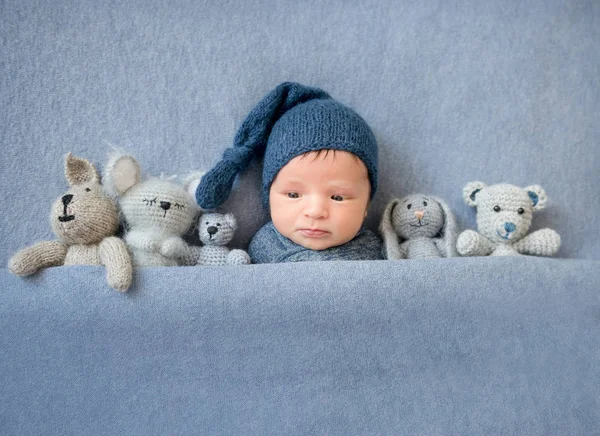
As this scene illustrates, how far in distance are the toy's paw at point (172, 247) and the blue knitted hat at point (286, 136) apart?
0.11m

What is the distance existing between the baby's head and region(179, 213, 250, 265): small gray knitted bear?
38 mm

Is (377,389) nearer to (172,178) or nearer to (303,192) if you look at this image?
(303,192)

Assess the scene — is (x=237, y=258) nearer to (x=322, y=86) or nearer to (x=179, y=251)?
(x=179, y=251)

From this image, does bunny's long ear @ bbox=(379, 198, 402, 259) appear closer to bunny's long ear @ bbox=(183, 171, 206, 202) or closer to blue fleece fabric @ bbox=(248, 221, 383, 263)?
blue fleece fabric @ bbox=(248, 221, 383, 263)

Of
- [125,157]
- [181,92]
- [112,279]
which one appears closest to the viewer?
[112,279]

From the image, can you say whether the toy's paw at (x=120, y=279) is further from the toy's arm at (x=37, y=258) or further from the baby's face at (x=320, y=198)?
the baby's face at (x=320, y=198)

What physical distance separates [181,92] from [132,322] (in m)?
0.55

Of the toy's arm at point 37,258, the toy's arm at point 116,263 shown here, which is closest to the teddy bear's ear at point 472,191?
the toy's arm at point 116,263

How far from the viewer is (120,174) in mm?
993

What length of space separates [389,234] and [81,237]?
2.17ft

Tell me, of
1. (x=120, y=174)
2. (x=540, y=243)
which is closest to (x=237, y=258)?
(x=120, y=174)

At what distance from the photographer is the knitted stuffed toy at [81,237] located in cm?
89

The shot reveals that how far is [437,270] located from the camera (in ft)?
3.09

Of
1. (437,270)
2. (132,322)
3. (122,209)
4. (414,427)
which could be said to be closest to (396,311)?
(437,270)
